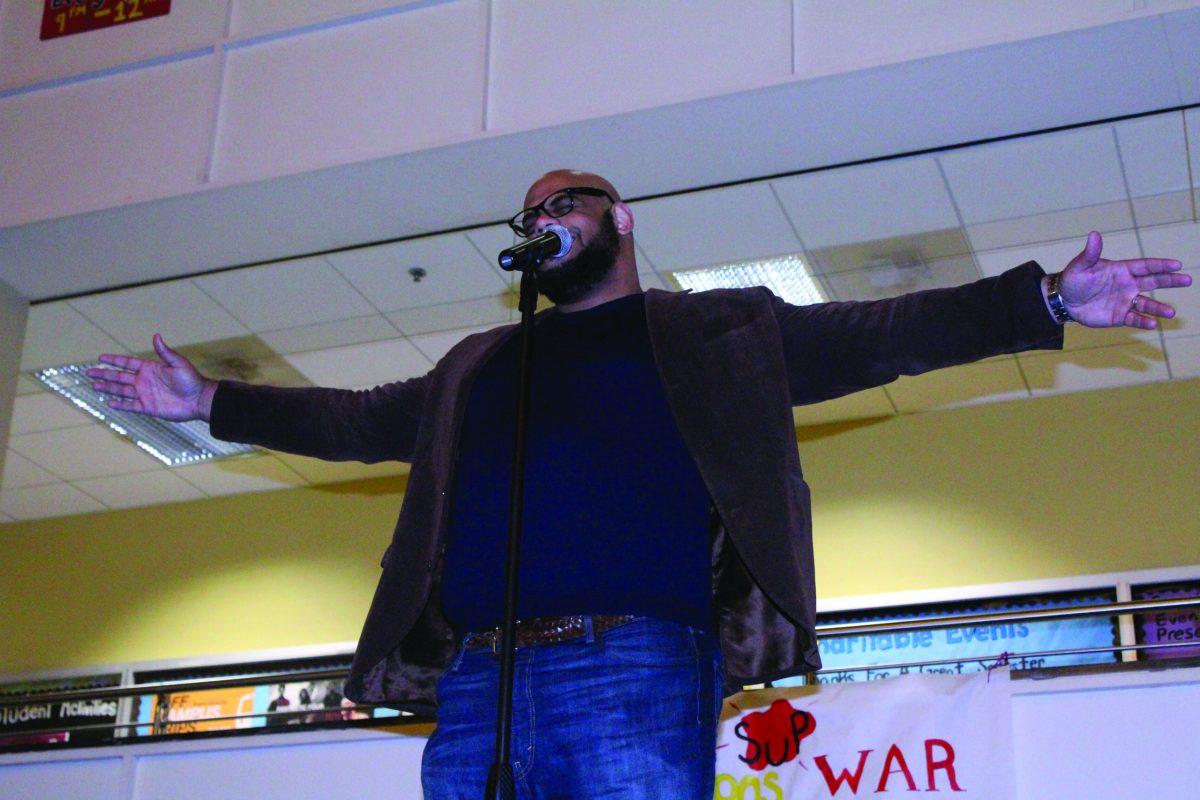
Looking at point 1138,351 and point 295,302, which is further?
point 1138,351

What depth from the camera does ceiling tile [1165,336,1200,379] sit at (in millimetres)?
6594

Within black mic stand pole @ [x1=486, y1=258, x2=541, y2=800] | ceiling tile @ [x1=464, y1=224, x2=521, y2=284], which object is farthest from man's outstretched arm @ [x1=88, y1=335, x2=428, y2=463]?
ceiling tile @ [x1=464, y1=224, x2=521, y2=284]

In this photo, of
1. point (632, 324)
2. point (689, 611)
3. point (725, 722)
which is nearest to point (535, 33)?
point (725, 722)

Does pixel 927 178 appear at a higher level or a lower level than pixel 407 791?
higher

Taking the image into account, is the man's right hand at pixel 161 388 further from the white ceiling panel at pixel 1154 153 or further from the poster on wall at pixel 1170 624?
the poster on wall at pixel 1170 624

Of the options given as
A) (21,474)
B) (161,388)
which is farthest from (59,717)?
(161,388)

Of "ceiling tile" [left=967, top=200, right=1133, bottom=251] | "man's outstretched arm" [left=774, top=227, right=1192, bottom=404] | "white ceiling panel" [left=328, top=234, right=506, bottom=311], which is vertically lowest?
"man's outstretched arm" [left=774, top=227, right=1192, bottom=404]

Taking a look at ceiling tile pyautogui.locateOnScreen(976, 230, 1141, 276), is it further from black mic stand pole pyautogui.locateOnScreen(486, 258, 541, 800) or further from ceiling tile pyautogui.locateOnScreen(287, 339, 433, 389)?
black mic stand pole pyautogui.locateOnScreen(486, 258, 541, 800)

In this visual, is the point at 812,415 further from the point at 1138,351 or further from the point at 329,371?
the point at 329,371

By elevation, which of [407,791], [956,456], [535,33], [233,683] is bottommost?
[407,791]

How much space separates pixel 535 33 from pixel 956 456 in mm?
3698

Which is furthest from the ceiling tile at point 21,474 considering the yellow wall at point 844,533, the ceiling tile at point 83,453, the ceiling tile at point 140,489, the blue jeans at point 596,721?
the blue jeans at point 596,721

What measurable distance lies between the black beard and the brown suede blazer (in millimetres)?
97

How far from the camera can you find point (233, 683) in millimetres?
5039
